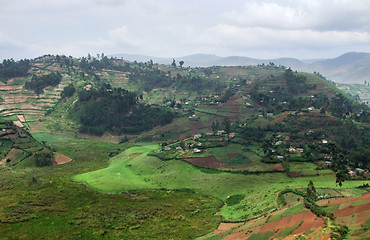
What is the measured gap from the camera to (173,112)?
501 feet

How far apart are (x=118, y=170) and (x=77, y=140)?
168 ft

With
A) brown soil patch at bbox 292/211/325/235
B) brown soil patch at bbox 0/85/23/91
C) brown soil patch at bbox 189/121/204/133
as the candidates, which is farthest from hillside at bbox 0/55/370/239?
brown soil patch at bbox 0/85/23/91

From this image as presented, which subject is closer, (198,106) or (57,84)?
(198,106)

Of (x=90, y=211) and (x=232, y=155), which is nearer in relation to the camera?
(x=90, y=211)

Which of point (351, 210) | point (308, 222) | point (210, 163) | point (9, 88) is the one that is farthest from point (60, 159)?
point (9, 88)

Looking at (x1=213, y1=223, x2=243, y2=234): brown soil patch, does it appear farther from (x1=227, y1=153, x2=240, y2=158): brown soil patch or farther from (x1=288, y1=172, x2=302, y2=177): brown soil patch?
(x1=227, y1=153, x2=240, y2=158): brown soil patch

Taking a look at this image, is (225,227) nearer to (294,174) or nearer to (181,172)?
(294,174)

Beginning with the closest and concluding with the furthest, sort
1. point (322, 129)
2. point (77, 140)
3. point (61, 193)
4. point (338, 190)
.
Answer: point (338, 190) < point (61, 193) < point (322, 129) < point (77, 140)

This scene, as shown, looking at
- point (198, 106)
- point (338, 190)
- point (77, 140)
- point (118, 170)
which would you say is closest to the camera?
point (338, 190)

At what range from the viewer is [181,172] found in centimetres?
8144

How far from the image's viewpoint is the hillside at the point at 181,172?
5019 cm

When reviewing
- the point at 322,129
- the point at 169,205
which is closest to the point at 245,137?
the point at 322,129

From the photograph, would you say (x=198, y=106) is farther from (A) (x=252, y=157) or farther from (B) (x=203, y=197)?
(B) (x=203, y=197)

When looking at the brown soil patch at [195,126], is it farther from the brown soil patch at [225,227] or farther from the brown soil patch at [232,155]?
the brown soil patch at [225,227]
